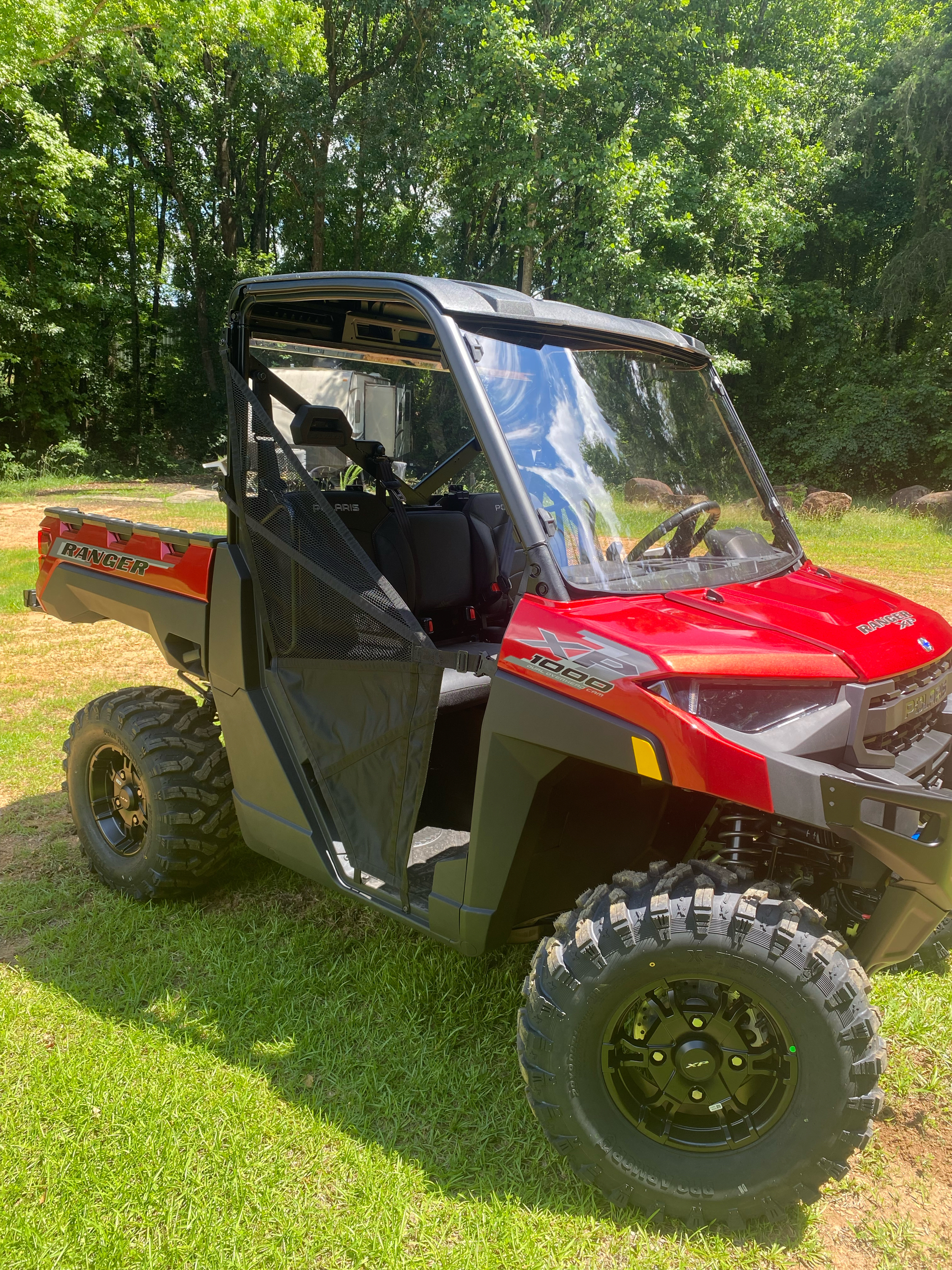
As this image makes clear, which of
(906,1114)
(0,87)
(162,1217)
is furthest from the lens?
(0,87)

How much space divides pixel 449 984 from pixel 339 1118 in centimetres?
61

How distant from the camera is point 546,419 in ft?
7.60

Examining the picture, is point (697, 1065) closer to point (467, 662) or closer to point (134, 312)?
point (467, 662)

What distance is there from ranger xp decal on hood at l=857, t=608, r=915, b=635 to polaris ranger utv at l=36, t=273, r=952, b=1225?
0.03 m

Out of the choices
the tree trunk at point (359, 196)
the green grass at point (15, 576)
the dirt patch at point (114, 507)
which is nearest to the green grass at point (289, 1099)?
the green grass at point (15, 576)

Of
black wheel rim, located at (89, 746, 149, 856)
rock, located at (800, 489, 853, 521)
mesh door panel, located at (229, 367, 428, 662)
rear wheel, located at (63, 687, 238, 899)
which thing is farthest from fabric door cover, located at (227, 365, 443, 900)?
rock, located at (800, 489, 853, 521)

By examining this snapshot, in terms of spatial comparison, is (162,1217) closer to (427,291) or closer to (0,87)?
(427,291)

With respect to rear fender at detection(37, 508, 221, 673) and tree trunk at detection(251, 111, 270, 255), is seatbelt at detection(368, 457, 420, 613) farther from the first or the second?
tree trunk at detection(251, 111, 270, 255)

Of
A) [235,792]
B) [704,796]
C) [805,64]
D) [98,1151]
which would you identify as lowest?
[98,1151]

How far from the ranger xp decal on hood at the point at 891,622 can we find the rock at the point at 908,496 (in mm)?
16480

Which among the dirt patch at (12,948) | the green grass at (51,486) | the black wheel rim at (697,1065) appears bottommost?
the green grass at (51,486)

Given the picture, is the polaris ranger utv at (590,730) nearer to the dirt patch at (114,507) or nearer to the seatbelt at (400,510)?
the seatbelt at (400,510)

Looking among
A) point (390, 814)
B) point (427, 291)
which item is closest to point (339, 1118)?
point (390, 814)

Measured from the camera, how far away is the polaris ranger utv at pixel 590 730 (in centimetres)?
192
